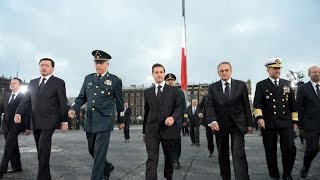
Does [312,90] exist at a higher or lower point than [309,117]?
higher

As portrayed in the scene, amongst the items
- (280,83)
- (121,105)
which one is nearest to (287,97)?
(280,83)

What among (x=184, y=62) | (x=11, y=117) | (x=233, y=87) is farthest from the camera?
(x=184, y=62)

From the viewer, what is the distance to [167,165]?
540cm

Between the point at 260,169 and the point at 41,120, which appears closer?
the point at 41,120

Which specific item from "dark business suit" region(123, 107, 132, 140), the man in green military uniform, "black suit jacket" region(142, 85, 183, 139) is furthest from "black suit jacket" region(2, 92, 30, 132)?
"dark business suit" region(123, 107, 132, 140)

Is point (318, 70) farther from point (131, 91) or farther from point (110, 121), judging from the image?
point (131, 91)

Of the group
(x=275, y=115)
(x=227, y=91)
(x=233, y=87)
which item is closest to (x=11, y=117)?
(x=227, y=91)

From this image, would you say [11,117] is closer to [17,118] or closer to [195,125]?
[17,118]

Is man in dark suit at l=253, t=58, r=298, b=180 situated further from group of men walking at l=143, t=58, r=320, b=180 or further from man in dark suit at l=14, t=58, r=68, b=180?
man in dark suit at l=14, t=58, r=68, b=180

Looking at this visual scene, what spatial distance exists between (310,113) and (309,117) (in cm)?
8

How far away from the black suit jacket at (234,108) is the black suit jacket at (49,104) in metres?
2.56

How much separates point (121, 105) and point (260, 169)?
11.2 feet

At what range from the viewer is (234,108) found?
17.3 feet

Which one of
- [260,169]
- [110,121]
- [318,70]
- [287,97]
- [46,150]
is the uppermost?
[318,70]
